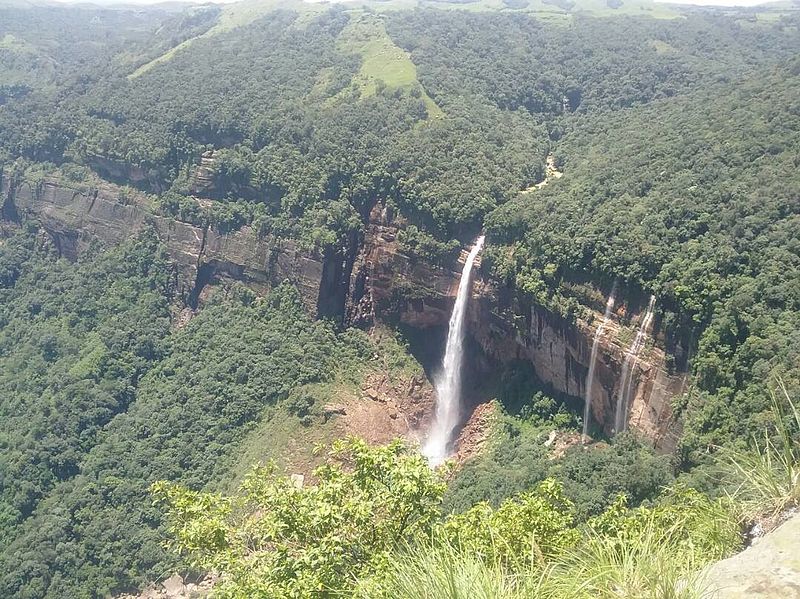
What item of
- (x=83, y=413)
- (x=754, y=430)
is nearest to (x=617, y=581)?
(x=754, y=430)

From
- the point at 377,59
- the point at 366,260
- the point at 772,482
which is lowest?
the point at 366,260

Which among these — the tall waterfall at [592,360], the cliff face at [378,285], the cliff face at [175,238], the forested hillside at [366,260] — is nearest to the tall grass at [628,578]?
the forested hillside at [366,260]

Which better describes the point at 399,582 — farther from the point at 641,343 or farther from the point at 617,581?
the point at 641,343

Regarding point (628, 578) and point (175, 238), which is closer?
point (628, 578)

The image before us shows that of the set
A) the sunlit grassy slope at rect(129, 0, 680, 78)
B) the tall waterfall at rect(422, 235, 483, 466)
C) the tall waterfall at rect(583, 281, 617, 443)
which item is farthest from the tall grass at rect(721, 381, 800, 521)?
the sunlit grassy slope at rect(129, 0, 680, 78)

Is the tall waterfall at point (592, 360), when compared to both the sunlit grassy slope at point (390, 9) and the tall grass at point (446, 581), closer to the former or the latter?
the tall grass at point (446, 581)

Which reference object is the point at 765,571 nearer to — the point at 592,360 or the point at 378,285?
the point at 592,360

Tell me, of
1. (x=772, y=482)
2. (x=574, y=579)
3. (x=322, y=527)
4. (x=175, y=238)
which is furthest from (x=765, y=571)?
(x=175, y=238)
